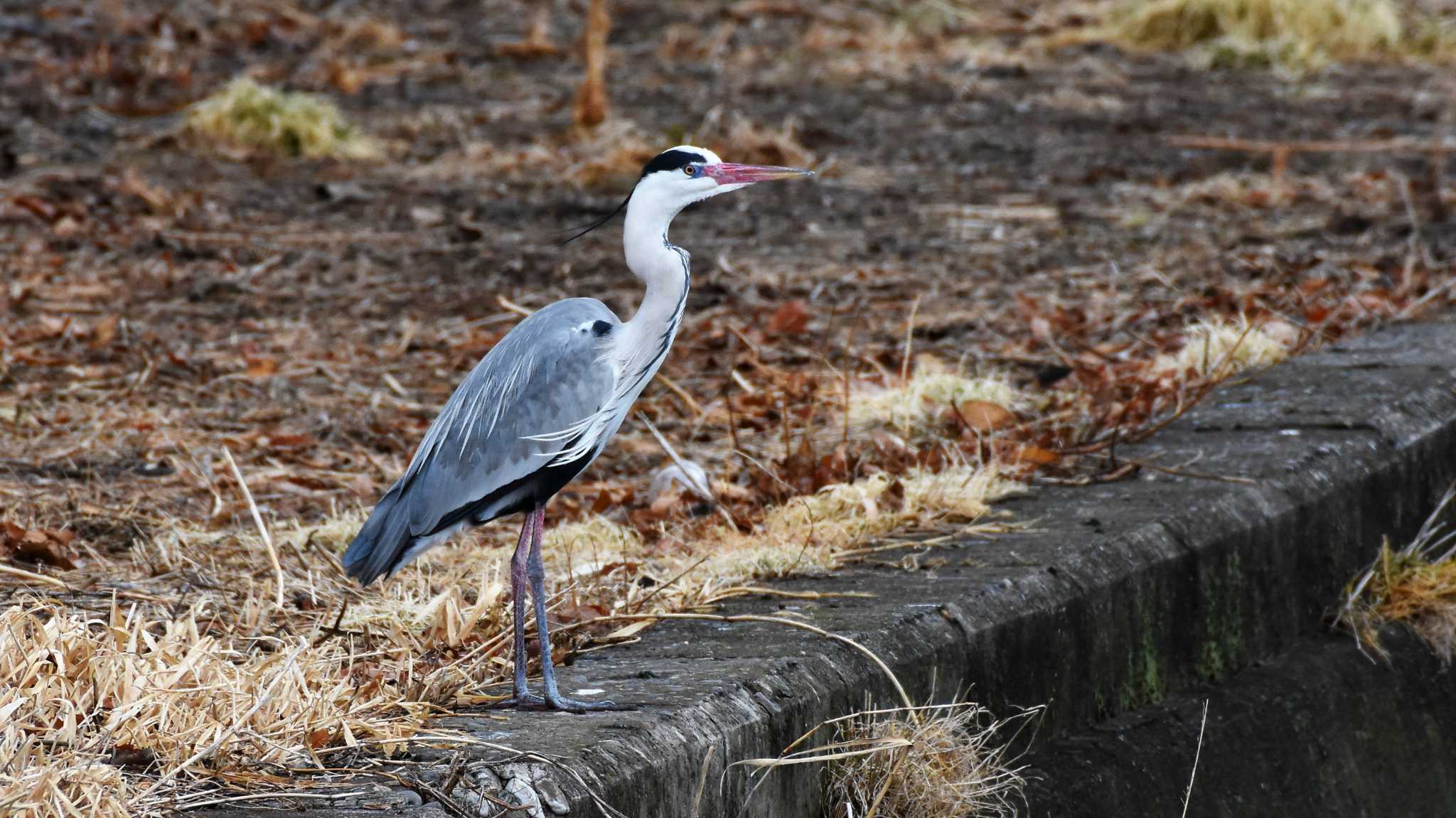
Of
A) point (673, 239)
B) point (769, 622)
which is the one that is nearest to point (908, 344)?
point (769, 622)

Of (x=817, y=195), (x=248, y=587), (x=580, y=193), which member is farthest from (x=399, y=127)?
(x=248, y=587)

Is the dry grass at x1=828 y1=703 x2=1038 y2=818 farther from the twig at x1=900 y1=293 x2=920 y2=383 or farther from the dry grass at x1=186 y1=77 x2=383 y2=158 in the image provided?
the dry grass at x1=186 y1=77 x2=383 y2=158

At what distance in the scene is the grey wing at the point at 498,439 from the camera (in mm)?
3098

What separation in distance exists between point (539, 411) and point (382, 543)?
0.37 metres

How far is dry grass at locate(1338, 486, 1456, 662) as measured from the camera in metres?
4.64

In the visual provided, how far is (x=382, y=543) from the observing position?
10.2ft

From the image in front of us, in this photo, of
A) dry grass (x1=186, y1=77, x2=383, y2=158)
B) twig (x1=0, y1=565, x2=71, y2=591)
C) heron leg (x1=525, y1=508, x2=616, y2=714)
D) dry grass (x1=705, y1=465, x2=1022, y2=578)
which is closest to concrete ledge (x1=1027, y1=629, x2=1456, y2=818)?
dry grass (x1=705, y1=465, x2=1022, y2=578)

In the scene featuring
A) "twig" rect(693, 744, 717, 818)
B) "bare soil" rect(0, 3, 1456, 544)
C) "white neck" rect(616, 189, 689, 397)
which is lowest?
Answer: "bare soil" rect(0, 3, 1456, 544)

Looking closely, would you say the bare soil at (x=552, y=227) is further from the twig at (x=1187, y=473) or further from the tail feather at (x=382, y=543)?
the tail feather at (x=382, y=543)

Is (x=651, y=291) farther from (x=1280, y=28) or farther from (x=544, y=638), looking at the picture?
(x=1280, y=28)

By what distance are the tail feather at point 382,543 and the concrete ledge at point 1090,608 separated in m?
0.38

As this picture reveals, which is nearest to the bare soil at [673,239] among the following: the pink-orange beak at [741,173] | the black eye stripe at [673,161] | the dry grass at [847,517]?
the dry grass at [847,517]

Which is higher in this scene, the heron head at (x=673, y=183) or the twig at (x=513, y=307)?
the heron head at (x=673, y=183)

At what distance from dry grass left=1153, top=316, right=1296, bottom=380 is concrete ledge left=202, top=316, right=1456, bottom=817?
18 cm
